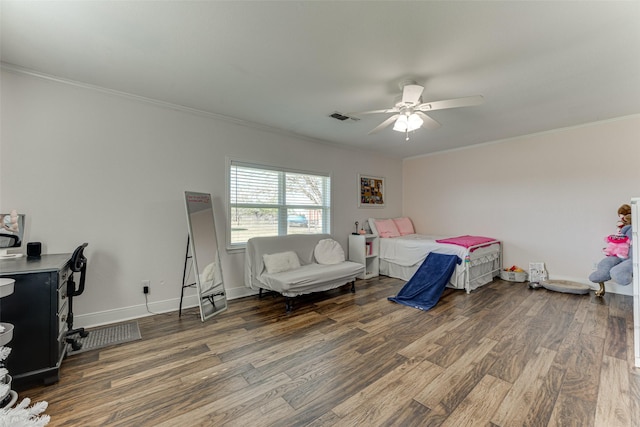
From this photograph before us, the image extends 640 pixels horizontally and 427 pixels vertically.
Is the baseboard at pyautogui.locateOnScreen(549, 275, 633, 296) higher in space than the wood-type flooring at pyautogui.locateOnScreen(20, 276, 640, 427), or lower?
higher

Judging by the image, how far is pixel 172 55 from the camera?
226 centimetres

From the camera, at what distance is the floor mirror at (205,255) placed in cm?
317

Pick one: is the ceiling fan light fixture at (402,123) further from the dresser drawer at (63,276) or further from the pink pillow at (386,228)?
the dresser drawer at (63,276)

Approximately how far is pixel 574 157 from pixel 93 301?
257 inches

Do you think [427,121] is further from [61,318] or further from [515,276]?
[61,318]

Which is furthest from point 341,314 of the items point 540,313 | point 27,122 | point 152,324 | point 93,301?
point 27,122

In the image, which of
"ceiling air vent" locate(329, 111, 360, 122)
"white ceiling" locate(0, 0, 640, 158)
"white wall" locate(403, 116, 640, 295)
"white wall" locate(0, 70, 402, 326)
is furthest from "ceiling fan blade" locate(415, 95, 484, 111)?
"white wall" locate(403, 116, 640, 295)

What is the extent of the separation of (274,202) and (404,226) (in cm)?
301

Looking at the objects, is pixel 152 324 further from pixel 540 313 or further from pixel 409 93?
pixel 540 313

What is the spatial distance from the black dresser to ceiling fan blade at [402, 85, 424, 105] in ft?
9.93

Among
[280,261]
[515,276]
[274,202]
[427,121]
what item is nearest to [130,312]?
[280,261]

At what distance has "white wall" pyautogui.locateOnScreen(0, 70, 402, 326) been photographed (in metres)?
2.55

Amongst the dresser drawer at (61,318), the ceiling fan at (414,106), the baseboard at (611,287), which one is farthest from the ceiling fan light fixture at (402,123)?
the baseboard at (611,287)

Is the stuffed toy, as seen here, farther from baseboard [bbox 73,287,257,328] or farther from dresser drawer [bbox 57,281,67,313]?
dresser drawer [bbox 57,281,67,313]
